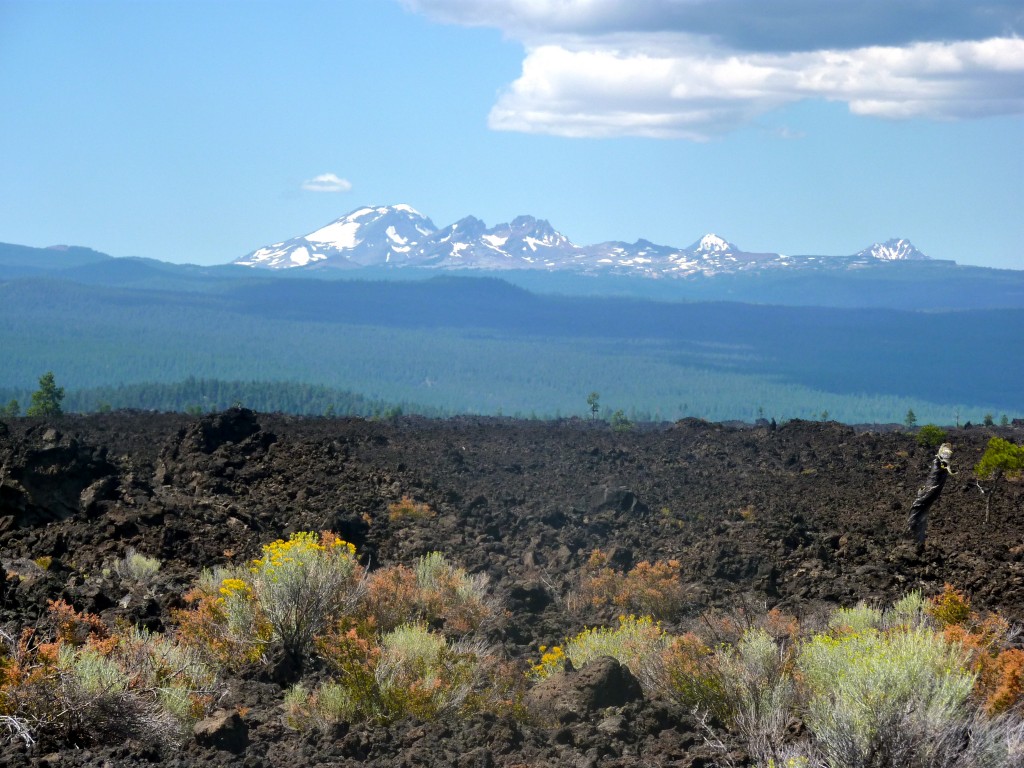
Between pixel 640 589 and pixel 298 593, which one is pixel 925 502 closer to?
pixel 640 589

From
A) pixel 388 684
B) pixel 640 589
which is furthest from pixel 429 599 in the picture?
pixel 388 684

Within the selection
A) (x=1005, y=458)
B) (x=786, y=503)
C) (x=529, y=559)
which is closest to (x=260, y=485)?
(x=529, y=559)

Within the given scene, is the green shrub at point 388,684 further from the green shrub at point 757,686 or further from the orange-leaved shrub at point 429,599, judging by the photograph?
the green shrub at point 757,686

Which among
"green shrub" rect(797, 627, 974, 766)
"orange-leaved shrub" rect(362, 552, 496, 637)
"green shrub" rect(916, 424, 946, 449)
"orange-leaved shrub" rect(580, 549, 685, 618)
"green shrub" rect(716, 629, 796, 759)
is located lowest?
"orange-leaved shrub" rect(580, 549, 685, 618)

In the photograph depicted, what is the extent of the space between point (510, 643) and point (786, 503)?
9241 mm

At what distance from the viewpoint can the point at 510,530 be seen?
22.0 m

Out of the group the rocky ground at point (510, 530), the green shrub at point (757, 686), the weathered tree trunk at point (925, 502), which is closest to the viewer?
the green shrub at point (757, 686)

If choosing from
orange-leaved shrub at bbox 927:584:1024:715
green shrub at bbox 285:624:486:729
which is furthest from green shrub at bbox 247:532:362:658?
orange-leaved shrub at bbox 927:584:1024:715

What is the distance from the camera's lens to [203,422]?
1049 inches

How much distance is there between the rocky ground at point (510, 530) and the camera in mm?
11062

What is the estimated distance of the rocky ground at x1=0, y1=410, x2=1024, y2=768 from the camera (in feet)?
36.3

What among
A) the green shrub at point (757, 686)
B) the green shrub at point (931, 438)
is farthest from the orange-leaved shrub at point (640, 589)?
the green shrub at point (931, 438)

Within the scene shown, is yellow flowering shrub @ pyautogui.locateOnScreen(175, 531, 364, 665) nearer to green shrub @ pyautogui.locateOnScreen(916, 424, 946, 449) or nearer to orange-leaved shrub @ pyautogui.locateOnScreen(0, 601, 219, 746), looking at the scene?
orange-leaved shrub @ pyautogui.locateOnScreen(0, 601, 219, 746)

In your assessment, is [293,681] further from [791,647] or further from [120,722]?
[791,647]
